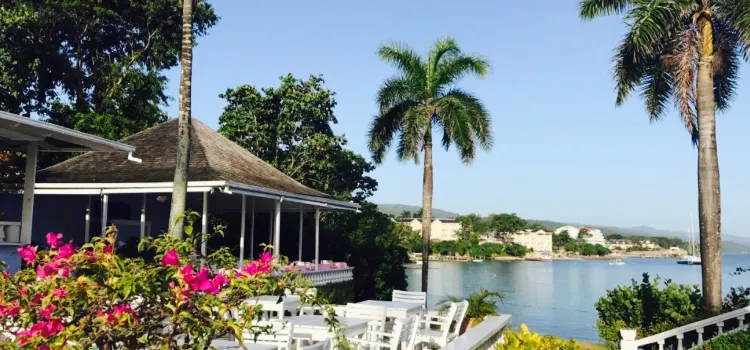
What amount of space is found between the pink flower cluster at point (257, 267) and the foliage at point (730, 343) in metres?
7.84

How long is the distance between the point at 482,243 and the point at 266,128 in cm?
14050

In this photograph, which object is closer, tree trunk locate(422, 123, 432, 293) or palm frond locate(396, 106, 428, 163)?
palm frond locate(396, 106, 428, 163)

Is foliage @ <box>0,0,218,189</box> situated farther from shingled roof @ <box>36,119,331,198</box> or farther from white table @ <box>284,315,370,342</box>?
white table @ <box>284,315,370,342</box>

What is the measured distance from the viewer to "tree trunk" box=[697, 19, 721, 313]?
13244 mm

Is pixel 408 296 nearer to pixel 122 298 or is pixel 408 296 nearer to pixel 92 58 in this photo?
pixel 122 298

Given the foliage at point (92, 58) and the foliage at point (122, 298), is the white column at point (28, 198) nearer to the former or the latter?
the foliage at point (122, 298)

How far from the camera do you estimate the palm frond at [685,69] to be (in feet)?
47.8

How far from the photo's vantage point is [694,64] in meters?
14.6

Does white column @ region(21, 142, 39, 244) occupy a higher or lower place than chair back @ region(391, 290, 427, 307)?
higher

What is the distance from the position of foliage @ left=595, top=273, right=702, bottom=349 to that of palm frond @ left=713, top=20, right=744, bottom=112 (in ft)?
18.4

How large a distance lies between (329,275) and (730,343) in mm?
11488

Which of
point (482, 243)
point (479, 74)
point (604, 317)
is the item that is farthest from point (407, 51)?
point (482, 243)

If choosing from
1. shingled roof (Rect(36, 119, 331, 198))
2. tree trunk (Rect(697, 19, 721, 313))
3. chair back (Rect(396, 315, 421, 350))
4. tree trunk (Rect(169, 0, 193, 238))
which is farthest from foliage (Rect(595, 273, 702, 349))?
tree trunk (Rect(169, 0, 193, 238))

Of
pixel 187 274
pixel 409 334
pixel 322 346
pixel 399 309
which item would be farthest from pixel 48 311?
pixel 399 309
